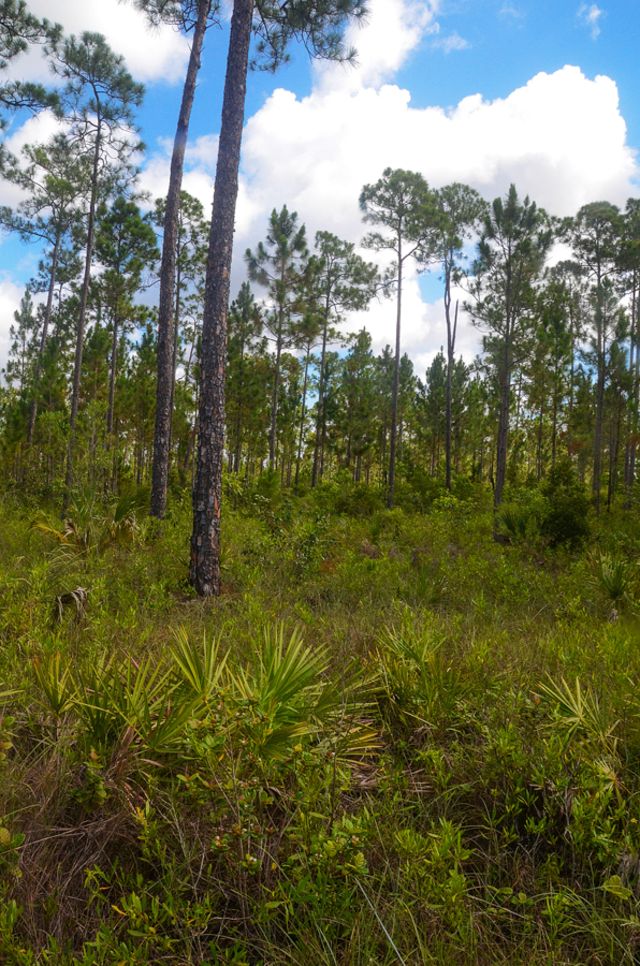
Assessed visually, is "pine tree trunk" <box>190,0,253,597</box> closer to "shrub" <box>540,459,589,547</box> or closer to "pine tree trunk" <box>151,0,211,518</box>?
"pine tree trunk" <box>151,0,211,518</box>

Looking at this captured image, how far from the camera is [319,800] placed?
2.43m

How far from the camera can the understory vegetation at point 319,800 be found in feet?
6.27

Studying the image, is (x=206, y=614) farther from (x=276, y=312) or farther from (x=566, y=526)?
(x=276, y=312)

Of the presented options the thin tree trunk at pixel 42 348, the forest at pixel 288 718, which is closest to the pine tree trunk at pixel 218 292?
the forest at pixel 288 718

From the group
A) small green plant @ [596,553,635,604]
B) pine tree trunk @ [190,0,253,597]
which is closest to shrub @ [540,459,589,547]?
small green plant @ [596,553,635,604]

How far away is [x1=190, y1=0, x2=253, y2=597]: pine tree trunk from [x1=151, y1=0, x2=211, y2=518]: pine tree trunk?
492 centimetres

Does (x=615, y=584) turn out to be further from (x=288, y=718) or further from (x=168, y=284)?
(x=168, y=284)

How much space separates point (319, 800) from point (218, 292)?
20.7 feet

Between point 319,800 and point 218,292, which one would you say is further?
point 218,292

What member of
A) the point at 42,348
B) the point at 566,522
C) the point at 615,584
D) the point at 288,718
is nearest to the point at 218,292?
the point at 288,718

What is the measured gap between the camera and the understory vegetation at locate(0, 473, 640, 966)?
191 centimetres

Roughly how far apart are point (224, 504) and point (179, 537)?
9.85ft

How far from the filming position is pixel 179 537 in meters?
9.31

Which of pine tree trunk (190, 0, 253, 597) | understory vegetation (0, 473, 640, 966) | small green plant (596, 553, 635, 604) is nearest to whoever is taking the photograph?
understory vegetation (0, 473, 640, 966)
